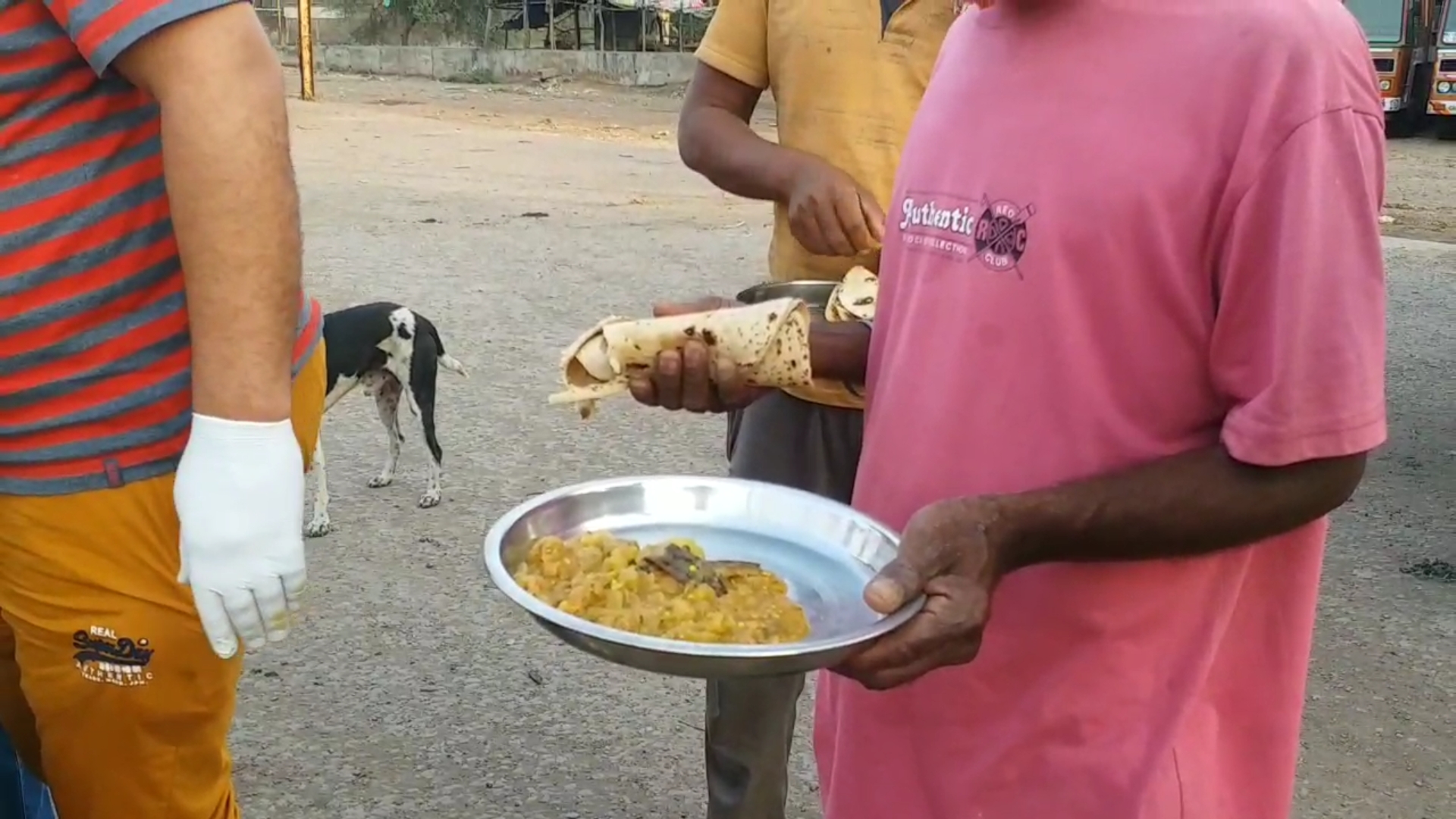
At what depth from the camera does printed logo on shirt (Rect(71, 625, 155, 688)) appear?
6.64 ft

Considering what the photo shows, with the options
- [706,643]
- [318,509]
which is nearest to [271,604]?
[706,643]

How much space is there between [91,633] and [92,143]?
0.71 m

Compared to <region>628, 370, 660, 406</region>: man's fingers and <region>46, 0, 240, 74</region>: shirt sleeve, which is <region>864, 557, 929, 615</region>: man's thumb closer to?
<region>628, 370, 660, 406</region>: man's fingers

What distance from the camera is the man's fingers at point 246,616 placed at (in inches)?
77.6

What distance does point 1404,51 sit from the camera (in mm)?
20328

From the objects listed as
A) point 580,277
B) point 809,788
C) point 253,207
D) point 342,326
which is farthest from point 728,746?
point 580,277

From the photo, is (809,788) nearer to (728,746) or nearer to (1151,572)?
(728,746)

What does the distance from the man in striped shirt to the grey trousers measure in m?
1.02

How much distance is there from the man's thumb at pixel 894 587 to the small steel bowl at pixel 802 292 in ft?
3.54

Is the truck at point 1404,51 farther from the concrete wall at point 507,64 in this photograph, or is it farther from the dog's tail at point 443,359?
the dog's tail at point 443,359

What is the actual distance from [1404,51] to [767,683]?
68.5 ft

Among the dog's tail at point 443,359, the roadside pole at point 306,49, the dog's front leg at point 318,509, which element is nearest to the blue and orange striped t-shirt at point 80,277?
the dog's front leg at point 318,509

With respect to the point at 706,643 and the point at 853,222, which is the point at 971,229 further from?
the point at 853,222

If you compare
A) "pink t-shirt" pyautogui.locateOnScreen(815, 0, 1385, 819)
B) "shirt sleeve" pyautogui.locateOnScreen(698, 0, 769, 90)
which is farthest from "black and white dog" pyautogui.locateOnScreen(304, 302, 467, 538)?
"pink t-shirt" pyautogui.locateOnScreen(815, 0, 1385, 819)
